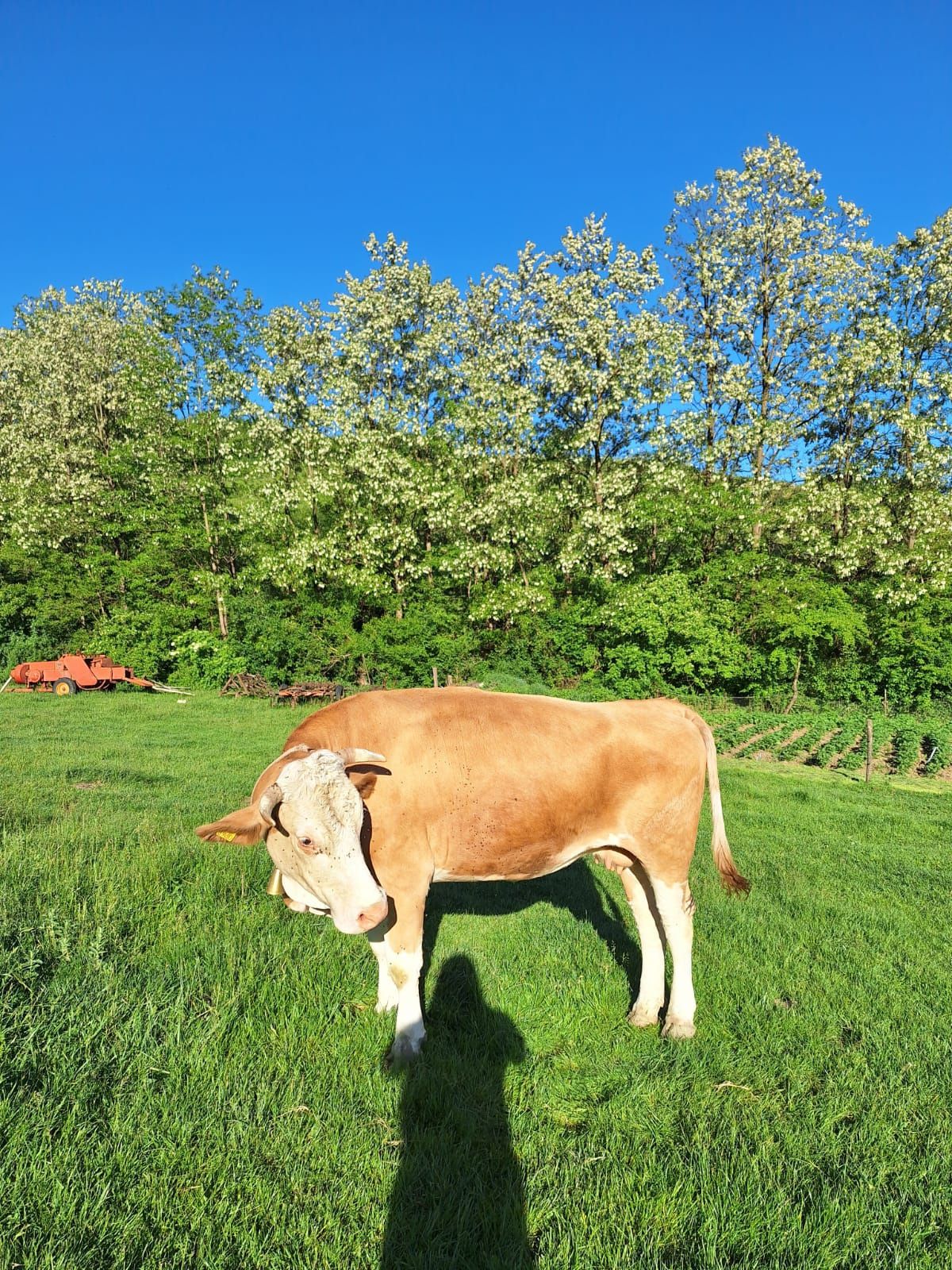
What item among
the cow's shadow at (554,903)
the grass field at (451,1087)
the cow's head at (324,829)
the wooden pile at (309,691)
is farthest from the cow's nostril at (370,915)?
the wooden pile at (309,691)

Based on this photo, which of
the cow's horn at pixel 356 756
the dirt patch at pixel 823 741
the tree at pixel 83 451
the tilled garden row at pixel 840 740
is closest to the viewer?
the cow's horn at pixel 356 756

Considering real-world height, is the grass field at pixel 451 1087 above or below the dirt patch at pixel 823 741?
above

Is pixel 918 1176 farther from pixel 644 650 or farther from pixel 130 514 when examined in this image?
pixel 130 514

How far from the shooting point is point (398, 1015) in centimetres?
370

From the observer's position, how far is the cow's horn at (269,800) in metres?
3.08

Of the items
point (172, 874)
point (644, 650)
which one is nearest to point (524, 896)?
point (172, 874)

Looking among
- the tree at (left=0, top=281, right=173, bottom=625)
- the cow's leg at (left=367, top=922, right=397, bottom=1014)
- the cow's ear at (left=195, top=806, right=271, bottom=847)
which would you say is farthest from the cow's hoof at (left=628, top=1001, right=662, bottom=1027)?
the tree at (left=0, top=281, right=173, bottom=625)

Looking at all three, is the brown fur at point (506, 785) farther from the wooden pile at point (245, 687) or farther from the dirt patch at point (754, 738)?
the wooden pile at point (245, 687)

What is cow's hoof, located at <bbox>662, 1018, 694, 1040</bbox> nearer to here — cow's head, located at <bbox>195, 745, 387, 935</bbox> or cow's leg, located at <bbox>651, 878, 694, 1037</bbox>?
cow's leg, located at <bbox>651, 878, 694, 1037</bbox>

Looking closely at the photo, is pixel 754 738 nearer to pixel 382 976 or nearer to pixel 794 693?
pixel 794 693

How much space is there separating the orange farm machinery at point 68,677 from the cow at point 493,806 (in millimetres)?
21797

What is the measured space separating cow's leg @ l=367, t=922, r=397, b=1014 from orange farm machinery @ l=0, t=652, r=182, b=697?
2151cm

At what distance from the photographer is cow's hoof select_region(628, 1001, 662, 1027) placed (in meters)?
4.16

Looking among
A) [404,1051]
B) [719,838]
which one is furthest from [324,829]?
[719,838]
